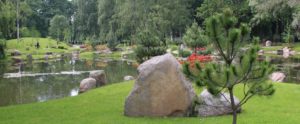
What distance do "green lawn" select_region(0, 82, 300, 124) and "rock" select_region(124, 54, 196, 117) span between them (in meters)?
0.47

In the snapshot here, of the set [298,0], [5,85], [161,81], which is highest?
[298,0]

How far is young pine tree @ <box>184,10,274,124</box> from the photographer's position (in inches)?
295

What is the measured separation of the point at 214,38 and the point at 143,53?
65.2ft

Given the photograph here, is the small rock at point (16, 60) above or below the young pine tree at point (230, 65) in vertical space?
below

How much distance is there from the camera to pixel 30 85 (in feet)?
87.5

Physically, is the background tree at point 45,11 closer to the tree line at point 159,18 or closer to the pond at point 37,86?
the tree line at point 159,18

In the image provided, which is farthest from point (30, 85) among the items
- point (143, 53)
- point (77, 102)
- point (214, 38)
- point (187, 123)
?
point (214, 38)

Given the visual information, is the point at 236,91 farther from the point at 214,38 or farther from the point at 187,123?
the point at 214,38

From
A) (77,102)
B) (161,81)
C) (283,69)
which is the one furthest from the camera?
(283,69)

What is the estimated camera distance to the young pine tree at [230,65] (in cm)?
750

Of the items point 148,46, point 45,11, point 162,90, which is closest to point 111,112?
point 162,90

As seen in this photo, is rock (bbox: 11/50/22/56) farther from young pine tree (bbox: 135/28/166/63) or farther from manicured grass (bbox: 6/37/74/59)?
young pine tree (bbox: 135/28/166/63)

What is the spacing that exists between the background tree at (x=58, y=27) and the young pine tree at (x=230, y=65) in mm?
80285

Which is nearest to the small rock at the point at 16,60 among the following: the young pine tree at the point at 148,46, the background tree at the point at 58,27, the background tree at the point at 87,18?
the young pine tree at the point at 148,46
